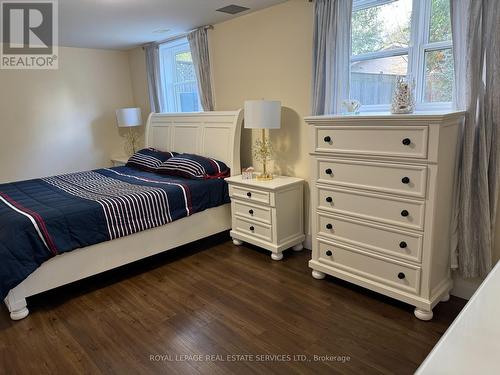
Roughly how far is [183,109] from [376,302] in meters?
3.44

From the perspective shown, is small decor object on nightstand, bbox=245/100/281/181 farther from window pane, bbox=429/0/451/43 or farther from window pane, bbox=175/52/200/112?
window pane, bbox=175/52/200/112

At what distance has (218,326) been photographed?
2.24 m

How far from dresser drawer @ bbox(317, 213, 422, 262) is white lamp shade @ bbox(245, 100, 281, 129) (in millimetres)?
938

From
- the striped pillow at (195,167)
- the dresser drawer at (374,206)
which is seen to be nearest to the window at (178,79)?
the striped pillow at (195,167)

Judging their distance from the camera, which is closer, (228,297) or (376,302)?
(376,302)

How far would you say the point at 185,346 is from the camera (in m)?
2.07

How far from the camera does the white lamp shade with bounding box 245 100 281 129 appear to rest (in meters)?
3.00

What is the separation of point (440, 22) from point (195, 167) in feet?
7.62

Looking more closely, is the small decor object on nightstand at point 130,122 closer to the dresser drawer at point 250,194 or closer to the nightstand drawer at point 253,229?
the dresser drawer at point 250,194

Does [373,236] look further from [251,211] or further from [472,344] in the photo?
[472,344]

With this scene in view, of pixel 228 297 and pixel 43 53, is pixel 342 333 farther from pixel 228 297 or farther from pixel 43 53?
pixel 43 53

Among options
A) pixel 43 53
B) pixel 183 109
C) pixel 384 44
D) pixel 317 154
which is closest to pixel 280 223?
pixel 317 154

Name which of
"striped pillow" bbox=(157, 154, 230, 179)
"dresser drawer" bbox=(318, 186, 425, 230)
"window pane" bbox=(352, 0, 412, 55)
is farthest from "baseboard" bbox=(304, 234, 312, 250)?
"window pane" bbox=(352, 0, 412, 55)

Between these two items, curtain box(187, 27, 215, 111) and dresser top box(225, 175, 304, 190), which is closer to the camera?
dresser top box(225, 175, 304, 190)
